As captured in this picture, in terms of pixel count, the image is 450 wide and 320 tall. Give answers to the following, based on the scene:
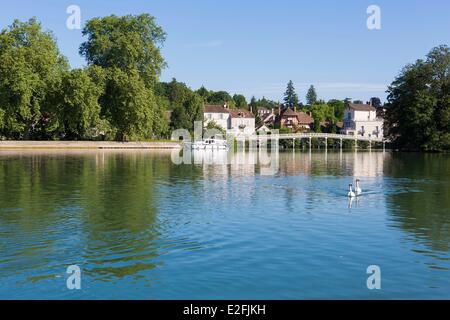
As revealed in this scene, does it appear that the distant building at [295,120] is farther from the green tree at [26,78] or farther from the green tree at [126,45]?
the green tree at [26,78]

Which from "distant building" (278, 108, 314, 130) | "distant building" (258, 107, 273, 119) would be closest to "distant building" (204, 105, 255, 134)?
"distant building" (278, 108, 314, 130)

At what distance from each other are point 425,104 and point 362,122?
52.4 metres

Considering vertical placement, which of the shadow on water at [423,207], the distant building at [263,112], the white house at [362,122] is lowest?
the shadow on water at [423,207]

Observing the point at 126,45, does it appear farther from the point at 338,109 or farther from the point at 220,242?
the point at 338,109

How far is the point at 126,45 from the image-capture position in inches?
3590

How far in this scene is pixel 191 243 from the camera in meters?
17.2

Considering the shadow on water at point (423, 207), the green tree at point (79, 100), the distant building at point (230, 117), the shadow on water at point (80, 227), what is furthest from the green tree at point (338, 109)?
the shadow on water at point (80, 227)

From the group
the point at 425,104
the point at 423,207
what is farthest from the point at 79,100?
the point at 423,207

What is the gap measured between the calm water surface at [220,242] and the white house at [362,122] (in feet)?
380

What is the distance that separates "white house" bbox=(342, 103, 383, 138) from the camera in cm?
14600

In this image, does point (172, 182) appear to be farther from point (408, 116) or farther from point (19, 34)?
point (408, 116)

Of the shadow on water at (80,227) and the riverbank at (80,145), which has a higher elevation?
the riverbank at (80,145)

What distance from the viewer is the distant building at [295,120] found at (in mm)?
156750

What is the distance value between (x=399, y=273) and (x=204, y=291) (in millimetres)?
5109
